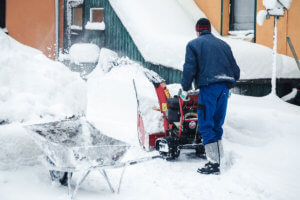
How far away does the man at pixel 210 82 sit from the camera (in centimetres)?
404

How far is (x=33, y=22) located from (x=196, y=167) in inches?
425

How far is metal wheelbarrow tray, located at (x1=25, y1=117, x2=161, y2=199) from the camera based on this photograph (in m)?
3.03

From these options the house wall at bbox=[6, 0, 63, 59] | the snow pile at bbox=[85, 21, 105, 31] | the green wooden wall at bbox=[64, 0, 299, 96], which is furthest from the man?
the house wall at bbox=[6, 0, 63, 59]

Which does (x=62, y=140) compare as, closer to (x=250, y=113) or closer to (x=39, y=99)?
(x=39, y=99)

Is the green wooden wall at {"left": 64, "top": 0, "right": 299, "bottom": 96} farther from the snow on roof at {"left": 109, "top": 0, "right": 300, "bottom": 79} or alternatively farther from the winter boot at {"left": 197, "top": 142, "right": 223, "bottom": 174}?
the winter boot at {"left": 197, "top": 142, "right": 223, "bottom": 174}

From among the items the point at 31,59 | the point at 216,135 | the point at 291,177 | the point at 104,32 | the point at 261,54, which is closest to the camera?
the point at 291,177

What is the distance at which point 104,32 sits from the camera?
448 inches

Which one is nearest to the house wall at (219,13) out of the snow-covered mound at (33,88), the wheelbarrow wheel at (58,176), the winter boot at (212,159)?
the winter boot at (212,159)

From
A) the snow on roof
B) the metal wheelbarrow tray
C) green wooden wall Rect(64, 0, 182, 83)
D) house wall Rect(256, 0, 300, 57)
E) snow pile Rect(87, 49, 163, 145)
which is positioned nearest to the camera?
the metal wheelbarrow tray

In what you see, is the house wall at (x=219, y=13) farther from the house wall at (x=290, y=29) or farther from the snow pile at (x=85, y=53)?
the snow pile at (x=85, y=53)

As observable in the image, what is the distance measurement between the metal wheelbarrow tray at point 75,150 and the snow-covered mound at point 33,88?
0.75 feet

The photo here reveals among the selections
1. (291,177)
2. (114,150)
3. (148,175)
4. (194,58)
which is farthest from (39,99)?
(291,177)

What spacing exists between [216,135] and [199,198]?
3.98 feet

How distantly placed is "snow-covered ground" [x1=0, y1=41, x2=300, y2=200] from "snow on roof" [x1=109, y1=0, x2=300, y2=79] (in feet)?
5.89
